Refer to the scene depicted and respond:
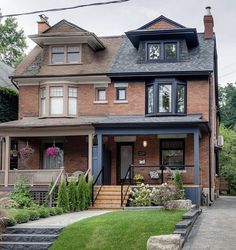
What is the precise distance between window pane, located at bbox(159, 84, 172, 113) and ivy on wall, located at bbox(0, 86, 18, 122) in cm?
896

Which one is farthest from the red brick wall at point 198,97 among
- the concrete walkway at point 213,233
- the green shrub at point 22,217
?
the green shrub at point 22,217

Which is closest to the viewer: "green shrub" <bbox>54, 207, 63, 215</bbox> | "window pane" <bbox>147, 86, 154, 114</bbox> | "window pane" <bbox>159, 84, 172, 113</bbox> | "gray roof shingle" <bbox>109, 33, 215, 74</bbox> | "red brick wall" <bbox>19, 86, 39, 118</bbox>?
"green shrub" <bbox>54, 207, 63, 215</bbox>

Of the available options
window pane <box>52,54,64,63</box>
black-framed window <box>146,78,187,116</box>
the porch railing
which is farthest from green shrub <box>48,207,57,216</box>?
window pane <box>52,54,64,63</box>

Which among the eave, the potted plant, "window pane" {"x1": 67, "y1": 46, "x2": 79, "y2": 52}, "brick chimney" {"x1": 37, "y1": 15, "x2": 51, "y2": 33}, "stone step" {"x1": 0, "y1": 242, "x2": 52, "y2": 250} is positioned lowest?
"stone step" {"x1": 0, "y1": 242, "x2": 52, "y2": 250}

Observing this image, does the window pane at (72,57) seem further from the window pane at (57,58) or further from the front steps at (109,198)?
the front steps at (109,198)

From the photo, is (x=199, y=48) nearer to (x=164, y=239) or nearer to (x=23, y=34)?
(x=164, y=239)

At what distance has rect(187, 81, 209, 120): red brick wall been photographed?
2653 centimetres

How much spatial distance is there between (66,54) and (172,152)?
790cm

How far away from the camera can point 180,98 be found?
26.8 meters

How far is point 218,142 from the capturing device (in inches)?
1377

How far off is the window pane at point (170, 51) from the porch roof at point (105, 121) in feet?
11.3

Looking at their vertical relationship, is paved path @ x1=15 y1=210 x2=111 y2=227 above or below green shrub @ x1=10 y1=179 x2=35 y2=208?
below

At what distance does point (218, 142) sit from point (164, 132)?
11.3m

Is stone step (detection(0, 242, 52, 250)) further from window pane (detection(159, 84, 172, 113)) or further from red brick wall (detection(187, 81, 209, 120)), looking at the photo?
red brick wall (detection(187, 81, 209, 120))
